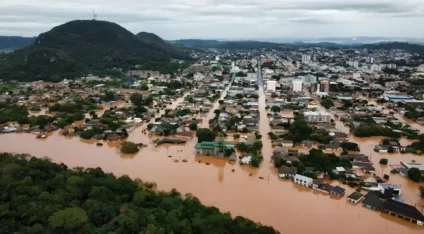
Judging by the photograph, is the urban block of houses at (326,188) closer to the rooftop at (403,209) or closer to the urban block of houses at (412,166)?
the rooftop at (403,209)

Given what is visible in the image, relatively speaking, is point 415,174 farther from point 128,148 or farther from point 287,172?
point 128,148

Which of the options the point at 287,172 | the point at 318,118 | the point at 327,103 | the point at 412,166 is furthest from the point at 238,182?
the point at 327,103

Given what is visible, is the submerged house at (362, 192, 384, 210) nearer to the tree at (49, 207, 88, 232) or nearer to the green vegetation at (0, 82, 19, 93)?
the tree at (49, 207, 88, 232)

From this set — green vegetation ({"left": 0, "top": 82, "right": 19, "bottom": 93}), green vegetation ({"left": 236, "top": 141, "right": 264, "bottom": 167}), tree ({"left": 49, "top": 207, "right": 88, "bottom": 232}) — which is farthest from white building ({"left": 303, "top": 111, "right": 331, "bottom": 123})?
green vegetation ({"left": 0, "top": 82, "right": 19, "bottom": 93})

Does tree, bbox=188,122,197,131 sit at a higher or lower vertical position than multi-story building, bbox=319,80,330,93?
lower

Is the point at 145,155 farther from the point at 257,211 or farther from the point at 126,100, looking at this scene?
the point at 126,100

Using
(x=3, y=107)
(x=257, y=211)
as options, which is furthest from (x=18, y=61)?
(x=257, y=211)

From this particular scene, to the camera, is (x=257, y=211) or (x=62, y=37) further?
(x=62, y=37)

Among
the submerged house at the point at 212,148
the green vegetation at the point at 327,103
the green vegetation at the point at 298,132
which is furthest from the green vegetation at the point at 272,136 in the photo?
the green vegetation at the point at 327,103
